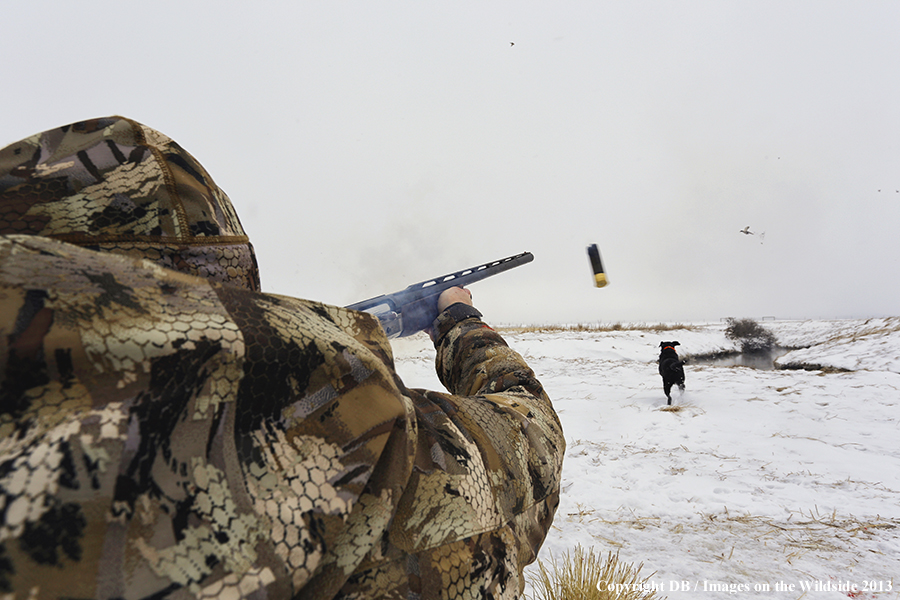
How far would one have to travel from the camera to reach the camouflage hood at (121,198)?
2.01ft

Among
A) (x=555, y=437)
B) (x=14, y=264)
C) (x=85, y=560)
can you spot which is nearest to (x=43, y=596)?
(x=85, y=560)

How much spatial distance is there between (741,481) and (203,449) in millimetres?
4505

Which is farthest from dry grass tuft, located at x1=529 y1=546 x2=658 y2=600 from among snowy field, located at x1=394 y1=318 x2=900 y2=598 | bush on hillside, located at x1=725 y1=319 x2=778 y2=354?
bush on hillside, located at x1=725 y1=319 x2=778 y2=354

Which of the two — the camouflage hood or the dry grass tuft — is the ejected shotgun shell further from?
the camouflage hood

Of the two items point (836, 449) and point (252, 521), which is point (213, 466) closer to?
point (252, 521)

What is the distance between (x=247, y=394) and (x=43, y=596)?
0.79 ft

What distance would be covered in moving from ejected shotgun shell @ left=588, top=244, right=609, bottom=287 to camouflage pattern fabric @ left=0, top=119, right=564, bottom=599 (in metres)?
4.02

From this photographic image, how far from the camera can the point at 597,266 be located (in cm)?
458

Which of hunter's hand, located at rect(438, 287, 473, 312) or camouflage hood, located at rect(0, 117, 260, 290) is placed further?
hunter's hand, located at rect(438, 287, 473, 312)

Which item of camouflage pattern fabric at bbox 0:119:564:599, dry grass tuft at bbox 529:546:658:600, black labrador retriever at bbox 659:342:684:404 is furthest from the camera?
black labrador retriever at bbox 659:342:684:404

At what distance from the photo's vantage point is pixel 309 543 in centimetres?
54

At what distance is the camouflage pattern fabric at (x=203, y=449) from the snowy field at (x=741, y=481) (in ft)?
6.86

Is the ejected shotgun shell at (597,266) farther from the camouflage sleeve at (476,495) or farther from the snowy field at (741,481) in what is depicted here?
the camouflage sleeve at (476,495)

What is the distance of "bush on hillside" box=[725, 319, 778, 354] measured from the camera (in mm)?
17922
